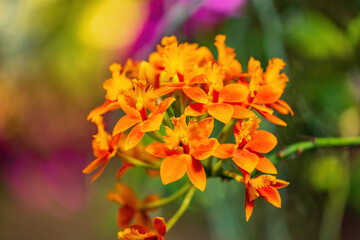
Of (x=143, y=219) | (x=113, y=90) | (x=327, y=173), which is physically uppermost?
(x=113, y=90)

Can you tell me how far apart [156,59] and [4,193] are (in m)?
1.00

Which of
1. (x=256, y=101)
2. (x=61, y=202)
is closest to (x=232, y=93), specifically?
(x=256, y=101)

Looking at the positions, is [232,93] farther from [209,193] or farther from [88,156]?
[88,156]

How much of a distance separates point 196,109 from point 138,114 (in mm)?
38

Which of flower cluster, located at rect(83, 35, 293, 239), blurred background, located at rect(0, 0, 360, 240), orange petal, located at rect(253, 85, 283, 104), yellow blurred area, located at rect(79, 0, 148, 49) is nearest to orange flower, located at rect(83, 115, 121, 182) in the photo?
flower cluster, located at rect(83, 35, 293, 239)

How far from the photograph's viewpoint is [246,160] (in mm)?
246

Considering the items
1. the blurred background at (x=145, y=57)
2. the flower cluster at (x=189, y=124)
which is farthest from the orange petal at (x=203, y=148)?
the blurred background at (x=145, y=57)

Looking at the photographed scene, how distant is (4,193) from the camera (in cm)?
117

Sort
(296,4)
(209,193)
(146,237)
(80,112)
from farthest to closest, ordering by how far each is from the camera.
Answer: (80,112) → (296,4) → (209,193) → (146,237)

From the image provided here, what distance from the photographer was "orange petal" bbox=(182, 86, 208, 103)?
0.26 meters

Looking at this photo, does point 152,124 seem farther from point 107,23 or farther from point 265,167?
point 107,23

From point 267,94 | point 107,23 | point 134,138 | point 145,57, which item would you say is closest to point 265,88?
point 267,94

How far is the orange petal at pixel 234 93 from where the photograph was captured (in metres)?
0.27

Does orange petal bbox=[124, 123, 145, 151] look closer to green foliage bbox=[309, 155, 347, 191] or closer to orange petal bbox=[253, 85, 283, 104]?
orange petal bbox=[253, 85, 283, 104]
